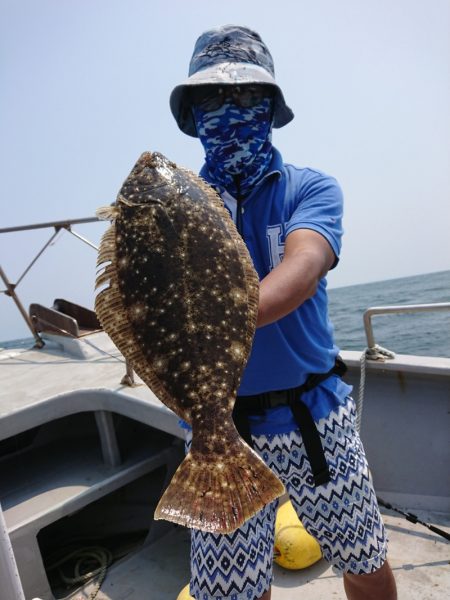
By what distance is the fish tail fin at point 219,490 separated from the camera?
129 cm

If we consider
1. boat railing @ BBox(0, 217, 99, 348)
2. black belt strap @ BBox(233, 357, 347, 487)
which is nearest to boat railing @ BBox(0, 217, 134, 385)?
boat railing @ BBox(0, 217, 99, 348)

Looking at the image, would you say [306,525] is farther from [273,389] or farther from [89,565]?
[89,565]

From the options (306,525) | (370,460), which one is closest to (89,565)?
(370,460)

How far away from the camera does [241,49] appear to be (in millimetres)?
1903

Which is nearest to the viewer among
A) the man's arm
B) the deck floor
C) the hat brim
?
the man's arm

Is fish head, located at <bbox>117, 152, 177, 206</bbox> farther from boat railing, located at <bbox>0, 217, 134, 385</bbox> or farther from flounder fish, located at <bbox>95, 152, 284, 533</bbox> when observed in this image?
boat railing, located at <bbox>0, 217, 134, 385</bbox>

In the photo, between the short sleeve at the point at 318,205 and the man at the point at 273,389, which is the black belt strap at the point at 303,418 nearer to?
the man at the point at 273,389

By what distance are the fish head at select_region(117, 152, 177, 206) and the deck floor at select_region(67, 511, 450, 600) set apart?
9.71 feet

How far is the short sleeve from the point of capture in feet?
5.40

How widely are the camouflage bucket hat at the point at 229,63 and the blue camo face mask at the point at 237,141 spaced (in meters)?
0.12

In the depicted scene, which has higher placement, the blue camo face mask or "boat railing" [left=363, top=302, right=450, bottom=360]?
the blue camo face mask

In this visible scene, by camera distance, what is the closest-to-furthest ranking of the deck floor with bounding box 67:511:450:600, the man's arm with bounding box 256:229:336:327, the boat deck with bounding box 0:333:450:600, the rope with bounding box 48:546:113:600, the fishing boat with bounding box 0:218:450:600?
1. the man's arm with bounding box 256:229:336:327
2. the deck floor with bounding box 67:511:450:600
3. the boat deck with bounding box 0:333:450:600
4. the fishing boat with bounding box 0:218:450:600
5. the rope with bounding box 48:546:113:600

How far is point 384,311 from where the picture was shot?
352 cm

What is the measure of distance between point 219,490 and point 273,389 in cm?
66
